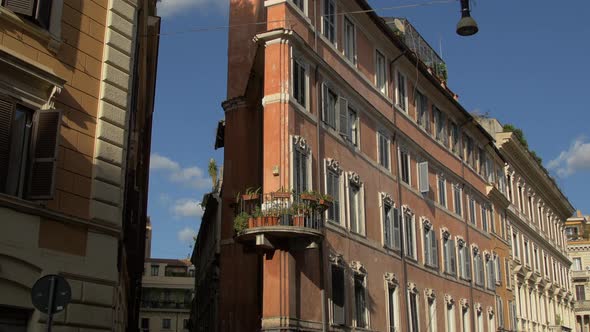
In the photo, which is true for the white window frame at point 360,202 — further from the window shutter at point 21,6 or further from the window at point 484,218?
the window at point 484,218

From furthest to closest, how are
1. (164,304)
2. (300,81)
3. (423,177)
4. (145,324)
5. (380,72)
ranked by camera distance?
(164,304)
(145,324)
(423,177)
(380,72)
(300,81)

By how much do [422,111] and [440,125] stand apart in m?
2.48

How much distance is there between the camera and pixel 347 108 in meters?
23.6

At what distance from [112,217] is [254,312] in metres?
10.3

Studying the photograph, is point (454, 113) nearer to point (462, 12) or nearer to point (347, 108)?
point (347, 108)

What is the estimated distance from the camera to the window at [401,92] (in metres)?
28.7

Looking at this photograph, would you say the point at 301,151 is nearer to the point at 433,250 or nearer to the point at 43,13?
the point at 43,13

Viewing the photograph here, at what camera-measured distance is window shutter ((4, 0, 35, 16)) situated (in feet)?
37.2

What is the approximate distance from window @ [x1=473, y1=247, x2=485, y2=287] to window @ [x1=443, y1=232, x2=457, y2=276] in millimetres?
3187

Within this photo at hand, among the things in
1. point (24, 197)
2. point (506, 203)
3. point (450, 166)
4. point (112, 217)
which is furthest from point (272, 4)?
point (506, 203)

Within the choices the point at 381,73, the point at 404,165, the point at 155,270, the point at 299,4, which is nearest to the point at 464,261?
the point at 404,165

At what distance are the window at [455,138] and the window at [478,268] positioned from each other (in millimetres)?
5018

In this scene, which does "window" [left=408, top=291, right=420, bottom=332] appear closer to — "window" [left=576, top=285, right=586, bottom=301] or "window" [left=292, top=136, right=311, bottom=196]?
"window" [left=292, top=136, right=311, bottom=196]

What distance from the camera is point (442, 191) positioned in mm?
32281
